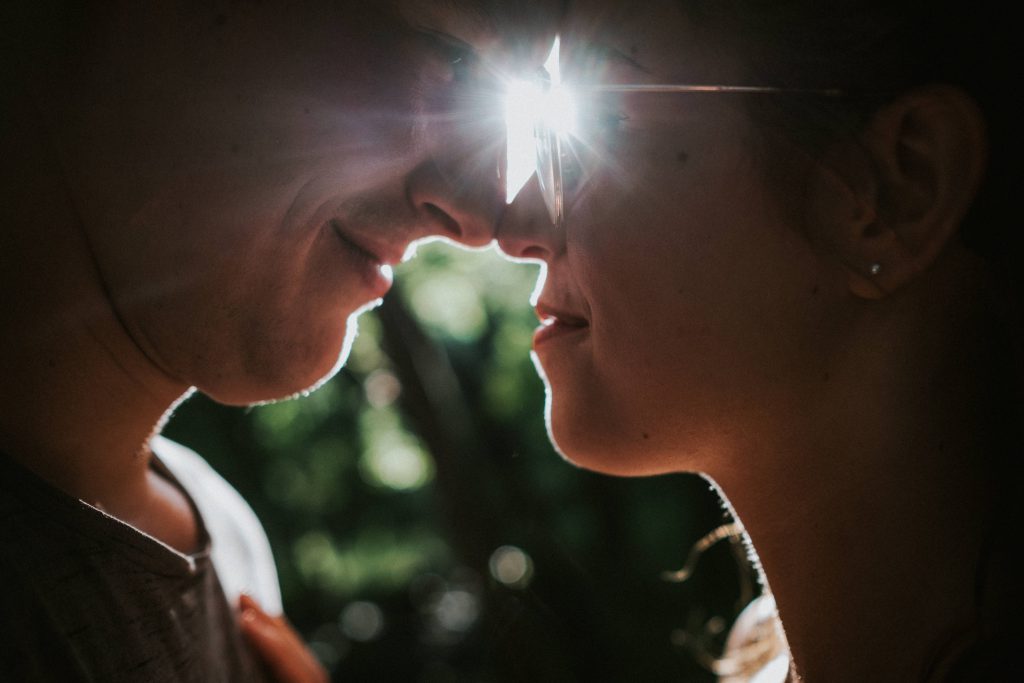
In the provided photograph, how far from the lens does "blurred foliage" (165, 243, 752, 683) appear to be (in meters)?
3.66

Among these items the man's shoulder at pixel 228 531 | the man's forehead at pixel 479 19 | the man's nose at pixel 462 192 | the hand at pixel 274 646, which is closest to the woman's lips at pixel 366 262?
the man's nose at pixel 462 192

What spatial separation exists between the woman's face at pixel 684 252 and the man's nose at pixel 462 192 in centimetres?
25

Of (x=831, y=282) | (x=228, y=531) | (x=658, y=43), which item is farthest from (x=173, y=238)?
(x=831, y=282)

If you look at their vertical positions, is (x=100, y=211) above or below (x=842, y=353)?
above

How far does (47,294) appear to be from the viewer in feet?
4.64

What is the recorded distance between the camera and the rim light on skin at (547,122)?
140 cm

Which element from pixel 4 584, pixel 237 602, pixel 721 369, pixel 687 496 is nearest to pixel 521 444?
pixel 687 496

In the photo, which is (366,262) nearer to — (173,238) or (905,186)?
(173,238)

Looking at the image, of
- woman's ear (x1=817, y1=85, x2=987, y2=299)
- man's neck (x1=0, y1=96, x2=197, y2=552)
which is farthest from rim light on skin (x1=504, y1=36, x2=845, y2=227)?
man's neck (x1=0, y1=96, x2=197, y2=552)

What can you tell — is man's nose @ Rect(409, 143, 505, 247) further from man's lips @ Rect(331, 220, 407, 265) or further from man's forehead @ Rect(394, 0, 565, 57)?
man's forehead @ Rect(394, 0, 565, 57)

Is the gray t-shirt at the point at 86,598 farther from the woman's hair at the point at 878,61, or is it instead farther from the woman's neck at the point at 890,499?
the woman's hair at the point at 878,61

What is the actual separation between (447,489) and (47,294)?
7.92ft

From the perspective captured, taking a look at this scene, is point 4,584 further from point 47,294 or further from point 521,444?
point 521,444

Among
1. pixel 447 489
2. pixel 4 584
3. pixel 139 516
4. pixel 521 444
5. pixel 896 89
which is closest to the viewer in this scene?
pixel 4 584
